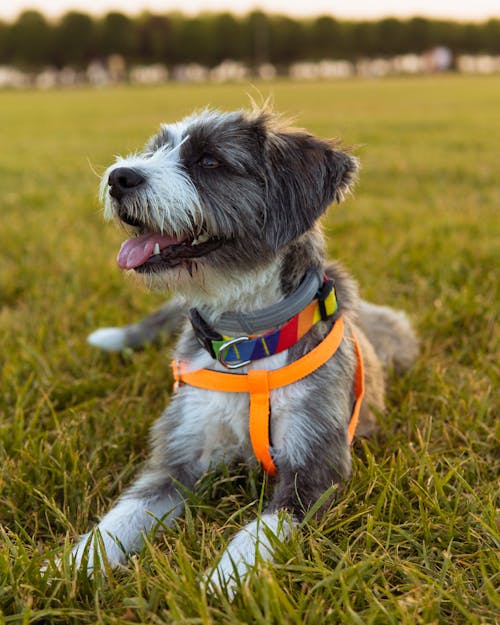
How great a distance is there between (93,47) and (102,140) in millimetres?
95578

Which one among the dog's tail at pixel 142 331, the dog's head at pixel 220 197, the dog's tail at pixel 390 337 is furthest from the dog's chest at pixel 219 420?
the dog's tail at pixel 390 337

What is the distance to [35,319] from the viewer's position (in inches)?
206

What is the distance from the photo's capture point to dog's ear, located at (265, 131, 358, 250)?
3.01 metres

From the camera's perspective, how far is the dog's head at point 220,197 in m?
2.96

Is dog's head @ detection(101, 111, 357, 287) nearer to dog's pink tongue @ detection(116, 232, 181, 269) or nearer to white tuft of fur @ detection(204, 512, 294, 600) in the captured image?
dog's pink tongue @ detection(116, 232, 181, 269)

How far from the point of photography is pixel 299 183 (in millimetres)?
3037

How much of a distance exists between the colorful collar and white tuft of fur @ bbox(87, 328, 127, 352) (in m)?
1.59

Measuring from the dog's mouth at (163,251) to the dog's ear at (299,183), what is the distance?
306 millimetres

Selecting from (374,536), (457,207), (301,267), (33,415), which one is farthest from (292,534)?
(457,207)

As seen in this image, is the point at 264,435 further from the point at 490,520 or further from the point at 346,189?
the point at 346,189

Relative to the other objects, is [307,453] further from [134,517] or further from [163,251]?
[163,251]

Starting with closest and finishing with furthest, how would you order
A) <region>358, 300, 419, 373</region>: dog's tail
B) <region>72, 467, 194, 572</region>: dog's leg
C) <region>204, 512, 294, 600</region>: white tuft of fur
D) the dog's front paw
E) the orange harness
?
1. <region>204, 512, 294, 600</region>: white tuft of fur
2. the dog's front paw
3. <region>72, 467, 194, 572</region>: dog's leg
4. the orange harness
5. <region>358, 300, 419, 373</region>: dog's tail

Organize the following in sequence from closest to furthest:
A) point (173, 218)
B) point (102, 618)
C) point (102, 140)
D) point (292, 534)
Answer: point (102, 618), point (292, 534), point (173, 218), point (102, 140)


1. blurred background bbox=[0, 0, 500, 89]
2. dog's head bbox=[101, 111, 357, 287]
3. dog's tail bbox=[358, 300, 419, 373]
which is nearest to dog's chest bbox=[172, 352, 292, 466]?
dog's head bbox=[101, 111, 357, 287]
